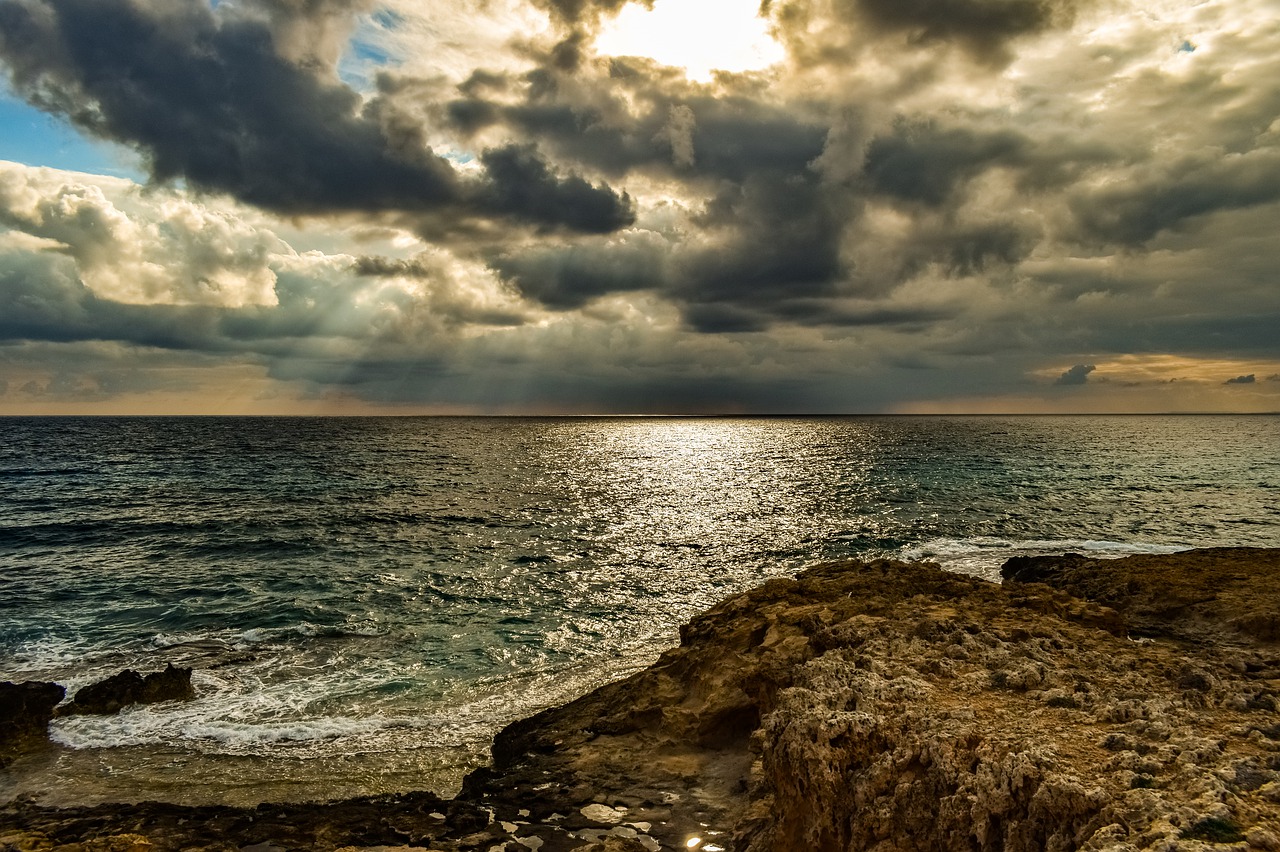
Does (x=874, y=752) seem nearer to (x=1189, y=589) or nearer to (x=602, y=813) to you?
(x=602, y=813)

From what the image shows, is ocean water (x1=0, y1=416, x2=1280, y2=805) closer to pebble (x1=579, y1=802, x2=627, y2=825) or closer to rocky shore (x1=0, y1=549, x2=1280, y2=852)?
rocky shore (x1=0, y1=549, x2=1280, y2=852)

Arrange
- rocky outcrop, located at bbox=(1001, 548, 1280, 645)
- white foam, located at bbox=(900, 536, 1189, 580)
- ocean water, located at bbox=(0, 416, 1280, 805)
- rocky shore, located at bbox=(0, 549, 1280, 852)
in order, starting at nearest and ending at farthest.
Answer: rocky shore, located at bbox=(0, 549, 1280, 852) < ocean water, located at bbox=(0, 416, 1280, 805) < rocky outcrop, located at bbox=(1001, 548, 1280, 645) < white foam, located at bbox=(900, 536, 1189, 580)

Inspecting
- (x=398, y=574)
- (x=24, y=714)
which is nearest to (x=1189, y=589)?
(x=398, y=574)

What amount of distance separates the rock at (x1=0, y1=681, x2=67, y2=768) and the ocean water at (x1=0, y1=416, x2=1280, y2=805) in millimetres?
526

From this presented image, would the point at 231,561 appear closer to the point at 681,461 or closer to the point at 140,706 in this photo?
the point at 140,706

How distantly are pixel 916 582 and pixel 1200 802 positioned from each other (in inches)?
561

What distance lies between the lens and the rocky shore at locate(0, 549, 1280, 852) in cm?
783

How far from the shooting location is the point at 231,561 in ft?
120

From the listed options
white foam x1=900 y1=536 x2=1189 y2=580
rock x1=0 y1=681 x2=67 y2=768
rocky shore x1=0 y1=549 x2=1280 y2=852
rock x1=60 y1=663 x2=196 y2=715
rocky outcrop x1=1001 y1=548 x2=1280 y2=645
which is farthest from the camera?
white foam x1=900 y1=536 x2=1189 y2=580

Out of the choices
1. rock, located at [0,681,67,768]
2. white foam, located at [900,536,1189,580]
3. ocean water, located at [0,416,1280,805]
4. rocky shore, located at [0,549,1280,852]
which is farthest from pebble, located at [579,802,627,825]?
white foam, located at [900,536,1189,580]

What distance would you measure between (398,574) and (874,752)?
99.1 ft

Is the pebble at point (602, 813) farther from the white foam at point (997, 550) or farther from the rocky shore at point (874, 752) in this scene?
the white foam at point (997, 550)

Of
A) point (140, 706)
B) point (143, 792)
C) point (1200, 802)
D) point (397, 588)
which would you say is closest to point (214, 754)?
point (143, 792)

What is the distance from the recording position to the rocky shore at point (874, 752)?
25.7 ft
